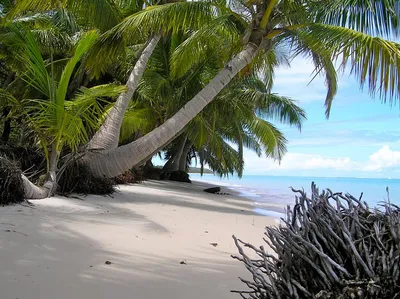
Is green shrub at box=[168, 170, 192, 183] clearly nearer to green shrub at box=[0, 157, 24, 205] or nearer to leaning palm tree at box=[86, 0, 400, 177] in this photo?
leaning palm tree at box=[86, 0, 400, 177]

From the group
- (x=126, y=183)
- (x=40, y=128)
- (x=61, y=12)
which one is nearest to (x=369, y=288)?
(x=40, y=128)

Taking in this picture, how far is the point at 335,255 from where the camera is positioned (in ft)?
4.10

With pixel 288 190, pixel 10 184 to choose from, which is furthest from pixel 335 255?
pixel 288 190

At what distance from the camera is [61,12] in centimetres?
1328

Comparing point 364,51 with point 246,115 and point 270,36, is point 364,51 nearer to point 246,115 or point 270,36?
point 270,36

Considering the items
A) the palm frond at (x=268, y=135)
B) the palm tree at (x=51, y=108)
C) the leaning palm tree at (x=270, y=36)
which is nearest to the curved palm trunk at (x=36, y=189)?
the palm tree at (x=51, y=108)

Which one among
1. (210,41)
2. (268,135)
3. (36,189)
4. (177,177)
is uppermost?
(210,41)

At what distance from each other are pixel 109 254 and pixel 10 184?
2614mm

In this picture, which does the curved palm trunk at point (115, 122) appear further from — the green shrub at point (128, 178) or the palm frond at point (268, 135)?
the palm frond at point (268, 135)

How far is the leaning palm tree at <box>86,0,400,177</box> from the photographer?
6.82 metres

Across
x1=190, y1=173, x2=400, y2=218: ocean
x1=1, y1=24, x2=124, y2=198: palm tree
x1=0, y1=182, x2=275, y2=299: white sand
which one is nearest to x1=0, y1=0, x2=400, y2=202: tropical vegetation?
x1=1, y1=24, x2=124, y2=198: palm tree

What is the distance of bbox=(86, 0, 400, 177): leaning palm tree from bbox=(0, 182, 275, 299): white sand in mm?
2766

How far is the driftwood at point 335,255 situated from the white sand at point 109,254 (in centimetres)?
134

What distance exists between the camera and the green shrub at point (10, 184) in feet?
16.6
